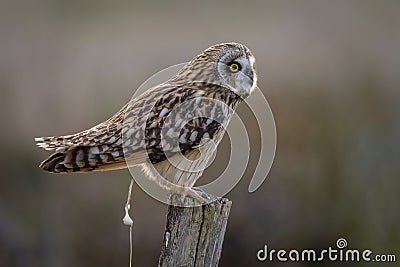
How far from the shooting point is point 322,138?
7301mm

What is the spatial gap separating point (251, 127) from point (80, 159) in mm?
3158

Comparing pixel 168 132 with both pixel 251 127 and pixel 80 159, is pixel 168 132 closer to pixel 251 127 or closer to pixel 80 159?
pixel 80 159

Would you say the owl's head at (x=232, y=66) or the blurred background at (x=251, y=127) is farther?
the blurred background at (x=251, y=127)

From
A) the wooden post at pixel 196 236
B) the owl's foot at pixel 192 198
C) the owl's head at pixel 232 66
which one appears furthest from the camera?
the owl's head at pixel 232 66

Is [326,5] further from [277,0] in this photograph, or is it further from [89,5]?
[89,5]

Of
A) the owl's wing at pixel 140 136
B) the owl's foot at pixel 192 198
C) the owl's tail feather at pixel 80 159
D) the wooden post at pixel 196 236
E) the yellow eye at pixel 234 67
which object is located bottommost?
the wooden post at pixel 196 236

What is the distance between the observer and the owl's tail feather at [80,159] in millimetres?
4027

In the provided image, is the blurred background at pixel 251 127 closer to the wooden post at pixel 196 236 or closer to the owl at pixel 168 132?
the owl at pixel 168 132

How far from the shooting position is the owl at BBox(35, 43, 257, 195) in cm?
409

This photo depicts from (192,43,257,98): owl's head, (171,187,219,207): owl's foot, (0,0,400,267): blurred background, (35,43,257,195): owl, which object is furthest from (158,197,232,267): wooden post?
(0,0,400,267): blurred background

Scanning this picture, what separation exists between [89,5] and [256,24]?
2.10 m

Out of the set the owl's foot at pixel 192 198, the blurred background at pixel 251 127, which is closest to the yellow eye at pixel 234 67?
the owl's foot at pixel 192 198

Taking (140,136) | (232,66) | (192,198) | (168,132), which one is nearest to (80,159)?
(140,136)

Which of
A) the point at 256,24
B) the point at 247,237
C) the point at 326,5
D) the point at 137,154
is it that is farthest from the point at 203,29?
the point at 137,154
